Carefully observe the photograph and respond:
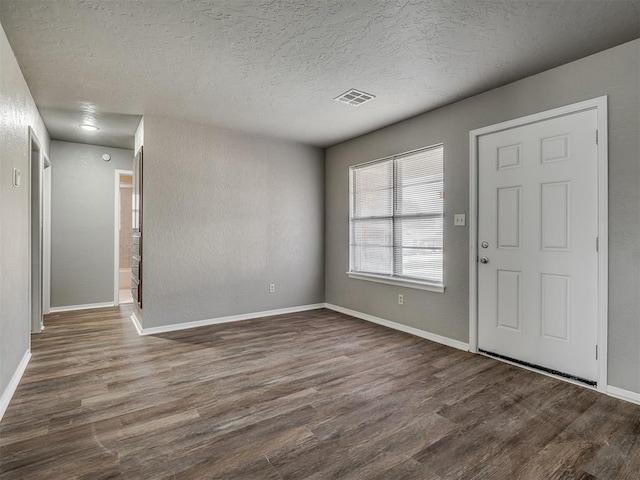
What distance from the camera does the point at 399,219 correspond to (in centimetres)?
424

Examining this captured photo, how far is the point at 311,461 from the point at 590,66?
3281mm

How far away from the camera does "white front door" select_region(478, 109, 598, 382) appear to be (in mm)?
2588

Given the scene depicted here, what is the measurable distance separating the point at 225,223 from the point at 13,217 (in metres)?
2.20

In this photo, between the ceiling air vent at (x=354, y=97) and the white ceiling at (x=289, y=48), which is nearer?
the white ceiling at (x=289, y=48)

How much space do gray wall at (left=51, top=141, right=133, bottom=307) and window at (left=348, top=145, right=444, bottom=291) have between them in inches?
152

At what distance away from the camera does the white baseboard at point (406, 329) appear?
3.46 m

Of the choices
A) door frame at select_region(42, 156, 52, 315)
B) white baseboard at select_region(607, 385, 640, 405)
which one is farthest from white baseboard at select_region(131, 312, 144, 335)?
white baseboard at select_region(607, 385, 640, 405)

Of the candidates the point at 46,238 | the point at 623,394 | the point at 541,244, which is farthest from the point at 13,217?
the point at 623,394

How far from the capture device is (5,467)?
1.66 m

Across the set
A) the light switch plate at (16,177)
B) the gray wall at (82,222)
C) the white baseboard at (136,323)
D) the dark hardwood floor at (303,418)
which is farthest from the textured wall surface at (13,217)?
the gray wall at (82,222)

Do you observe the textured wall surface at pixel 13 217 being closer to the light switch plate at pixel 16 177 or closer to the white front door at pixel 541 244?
the light switch plate at pixel 16 177

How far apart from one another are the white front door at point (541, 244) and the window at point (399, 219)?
0.56m

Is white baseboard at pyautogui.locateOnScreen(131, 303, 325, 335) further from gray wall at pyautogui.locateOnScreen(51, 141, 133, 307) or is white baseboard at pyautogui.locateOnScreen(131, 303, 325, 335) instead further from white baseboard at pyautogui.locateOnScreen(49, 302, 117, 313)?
gray wall at pyautogui.locateOnScreen(51, 141, 133, 307)

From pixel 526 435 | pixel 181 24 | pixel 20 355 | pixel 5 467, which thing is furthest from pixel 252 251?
pixel 526 435
